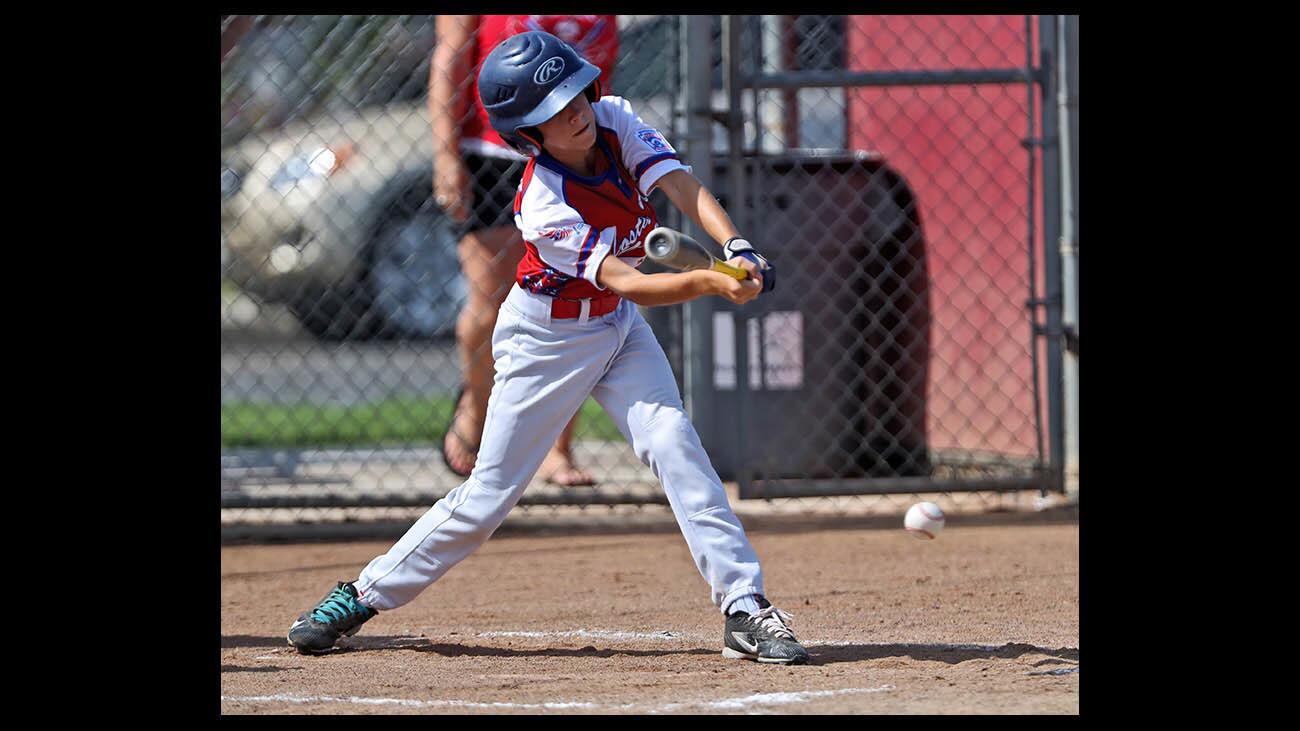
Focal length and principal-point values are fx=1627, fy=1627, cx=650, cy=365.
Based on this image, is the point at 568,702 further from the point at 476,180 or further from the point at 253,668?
the point at 476,180

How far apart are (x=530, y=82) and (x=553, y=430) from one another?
0.83 metres

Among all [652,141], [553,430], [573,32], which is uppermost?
[573,32]

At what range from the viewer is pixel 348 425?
8.62 meters

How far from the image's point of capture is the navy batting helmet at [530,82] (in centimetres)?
362

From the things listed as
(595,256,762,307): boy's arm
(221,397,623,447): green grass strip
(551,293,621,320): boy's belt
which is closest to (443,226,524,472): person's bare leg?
(221,397,623,447): green grass strip

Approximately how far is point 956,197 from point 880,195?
1.33m

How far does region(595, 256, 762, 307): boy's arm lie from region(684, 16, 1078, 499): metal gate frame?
241cm

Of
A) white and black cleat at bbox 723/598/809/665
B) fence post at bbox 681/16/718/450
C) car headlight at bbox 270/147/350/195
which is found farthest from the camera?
car headlight at bbox 270/147/350/195

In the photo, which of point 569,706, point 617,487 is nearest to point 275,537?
point 617,487

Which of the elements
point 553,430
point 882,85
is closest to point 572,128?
point 553,430

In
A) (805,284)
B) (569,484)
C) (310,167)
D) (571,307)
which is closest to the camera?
(571,307)

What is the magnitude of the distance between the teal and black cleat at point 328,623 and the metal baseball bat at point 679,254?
1192mm

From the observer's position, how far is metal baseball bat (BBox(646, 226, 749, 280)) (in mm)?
3355

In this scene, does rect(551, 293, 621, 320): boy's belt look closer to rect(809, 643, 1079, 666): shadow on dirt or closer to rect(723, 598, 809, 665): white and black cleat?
rect(723, 598, 809, 665): white and black cleat
